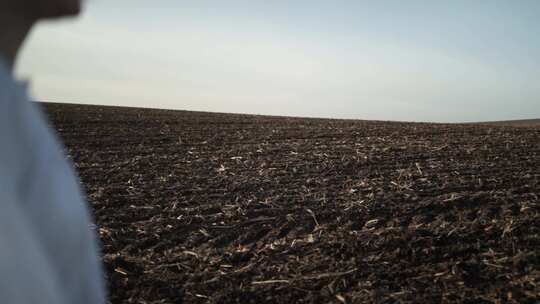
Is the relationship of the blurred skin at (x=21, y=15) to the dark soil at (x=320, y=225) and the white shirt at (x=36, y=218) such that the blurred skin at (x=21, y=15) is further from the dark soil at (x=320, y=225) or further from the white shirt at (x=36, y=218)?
the dark soil at (x=320, y=225)

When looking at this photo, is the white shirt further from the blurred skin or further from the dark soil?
the dark soil

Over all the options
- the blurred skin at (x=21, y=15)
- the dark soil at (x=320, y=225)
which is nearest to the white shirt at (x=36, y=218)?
the blurred skin at (x=21, y=15)

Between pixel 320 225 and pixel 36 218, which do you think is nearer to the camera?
pixel 36 218

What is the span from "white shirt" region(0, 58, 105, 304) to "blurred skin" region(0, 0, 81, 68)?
0.05 metres

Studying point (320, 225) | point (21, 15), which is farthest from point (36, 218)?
point (320, 225)

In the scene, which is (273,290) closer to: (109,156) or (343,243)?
(343,243)

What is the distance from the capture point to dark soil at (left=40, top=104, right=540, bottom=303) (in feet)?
13.0

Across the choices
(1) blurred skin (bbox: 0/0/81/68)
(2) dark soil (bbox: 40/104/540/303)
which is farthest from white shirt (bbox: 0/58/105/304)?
(2) dark soil (bbox: 40/104/540/303)

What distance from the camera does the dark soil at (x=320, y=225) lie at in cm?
396

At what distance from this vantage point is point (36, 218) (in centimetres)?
75

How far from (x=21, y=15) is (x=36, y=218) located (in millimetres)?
306

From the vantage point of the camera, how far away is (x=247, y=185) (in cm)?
740

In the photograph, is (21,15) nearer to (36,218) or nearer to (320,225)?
(36,218)

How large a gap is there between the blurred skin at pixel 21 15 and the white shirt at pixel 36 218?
0.05 m
